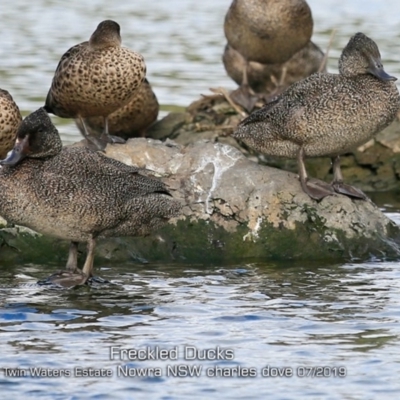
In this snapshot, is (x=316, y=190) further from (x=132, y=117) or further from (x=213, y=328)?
(x=132, y=117)

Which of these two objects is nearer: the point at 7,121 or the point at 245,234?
the point at 245,234

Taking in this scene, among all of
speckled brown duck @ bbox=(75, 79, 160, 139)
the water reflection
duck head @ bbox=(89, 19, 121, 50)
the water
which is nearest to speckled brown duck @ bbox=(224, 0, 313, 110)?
speckled brown duck @ bbox=(75, 79, 160, 139)

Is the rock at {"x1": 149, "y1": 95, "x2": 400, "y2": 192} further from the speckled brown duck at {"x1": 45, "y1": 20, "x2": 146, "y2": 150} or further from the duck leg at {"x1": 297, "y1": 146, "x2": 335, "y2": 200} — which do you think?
the duck leg at {"x1": 297, "y1": 146, "x2": 335, "y2": 200}

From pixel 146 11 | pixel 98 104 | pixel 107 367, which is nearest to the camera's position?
pixel 107 367

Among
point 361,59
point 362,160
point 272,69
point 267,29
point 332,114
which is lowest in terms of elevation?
point 362,160

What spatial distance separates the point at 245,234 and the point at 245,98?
3658mm

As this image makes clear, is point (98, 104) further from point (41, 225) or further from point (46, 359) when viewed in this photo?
point (46, 359)

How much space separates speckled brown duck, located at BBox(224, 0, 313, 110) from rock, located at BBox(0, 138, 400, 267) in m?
3.46

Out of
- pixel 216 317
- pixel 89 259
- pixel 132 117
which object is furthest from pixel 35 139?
pixel 132 117

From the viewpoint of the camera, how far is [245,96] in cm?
1239

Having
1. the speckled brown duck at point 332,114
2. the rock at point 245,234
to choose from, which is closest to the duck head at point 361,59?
the speckled brown duck at point 332,114

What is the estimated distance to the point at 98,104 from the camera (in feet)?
32.1

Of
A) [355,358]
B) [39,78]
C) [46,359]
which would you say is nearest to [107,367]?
[46,359]

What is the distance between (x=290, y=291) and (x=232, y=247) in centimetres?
94
